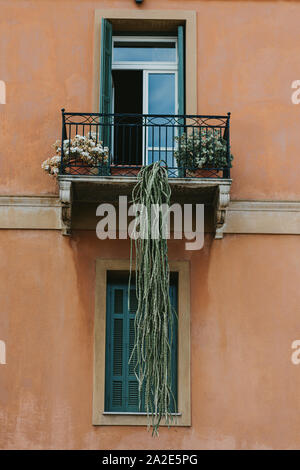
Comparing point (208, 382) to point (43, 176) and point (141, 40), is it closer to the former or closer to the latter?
point (43, 176)

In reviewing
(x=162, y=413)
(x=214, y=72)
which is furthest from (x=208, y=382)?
(x=214, y=72)

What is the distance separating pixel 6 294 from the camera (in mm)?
8766

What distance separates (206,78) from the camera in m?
9.53

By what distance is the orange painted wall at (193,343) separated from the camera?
8.38 metres

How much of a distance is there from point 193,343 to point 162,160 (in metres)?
2.16

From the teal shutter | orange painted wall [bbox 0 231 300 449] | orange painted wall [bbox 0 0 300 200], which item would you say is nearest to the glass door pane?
orange painted wall [bbox 0 0 300 200]

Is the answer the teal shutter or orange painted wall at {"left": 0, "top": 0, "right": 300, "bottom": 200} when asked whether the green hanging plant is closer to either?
the teal shutter

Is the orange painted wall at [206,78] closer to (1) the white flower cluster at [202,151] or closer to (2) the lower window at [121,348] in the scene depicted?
(1) the white flower cluster at [202,151]

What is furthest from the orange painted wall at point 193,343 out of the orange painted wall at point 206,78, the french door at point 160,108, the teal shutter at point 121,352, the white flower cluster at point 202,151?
the french door at point 160,108

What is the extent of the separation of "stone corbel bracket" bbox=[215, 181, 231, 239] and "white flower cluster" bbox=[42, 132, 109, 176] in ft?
4.61

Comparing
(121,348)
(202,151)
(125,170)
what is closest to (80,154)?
(125,170)

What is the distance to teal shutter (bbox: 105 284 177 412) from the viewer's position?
8648 mm

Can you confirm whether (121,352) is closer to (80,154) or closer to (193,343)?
(193,343)
